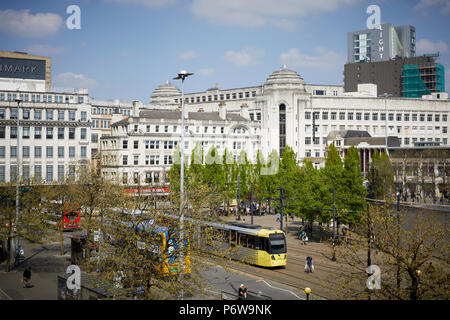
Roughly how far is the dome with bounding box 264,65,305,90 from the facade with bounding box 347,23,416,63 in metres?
64.3

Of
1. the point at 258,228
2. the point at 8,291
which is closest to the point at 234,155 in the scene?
the point at 258,228

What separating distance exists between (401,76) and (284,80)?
182 feet

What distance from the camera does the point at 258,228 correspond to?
114 feet

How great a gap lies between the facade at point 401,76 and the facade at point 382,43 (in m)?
18.6

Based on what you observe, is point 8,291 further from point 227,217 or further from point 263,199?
point 263,199

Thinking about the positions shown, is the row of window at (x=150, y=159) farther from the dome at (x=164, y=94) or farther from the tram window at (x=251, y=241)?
the dome at (x=164, y=94)

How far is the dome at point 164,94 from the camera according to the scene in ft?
475

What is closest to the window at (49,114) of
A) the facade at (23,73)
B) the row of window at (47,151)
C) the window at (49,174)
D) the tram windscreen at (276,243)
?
the row of window at (47,151)

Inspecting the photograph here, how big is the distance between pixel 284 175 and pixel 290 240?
1690cm

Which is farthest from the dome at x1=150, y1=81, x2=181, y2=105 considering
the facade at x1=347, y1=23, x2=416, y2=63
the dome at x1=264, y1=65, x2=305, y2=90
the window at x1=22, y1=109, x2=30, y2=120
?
the facade at x1=347, y1=23, x2=416, y2=63

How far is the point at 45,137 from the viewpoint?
2881 inches

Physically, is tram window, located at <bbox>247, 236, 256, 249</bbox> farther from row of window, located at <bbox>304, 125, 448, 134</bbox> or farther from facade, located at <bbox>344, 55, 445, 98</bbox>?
facade, located at <bbox>344, 55, 445, 98</bbox>

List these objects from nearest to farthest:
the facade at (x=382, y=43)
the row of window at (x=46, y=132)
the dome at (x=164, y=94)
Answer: the row of window at (x=46, y=132) → the dome at (x=164, y=94) → the facade at (x=382, y=43)

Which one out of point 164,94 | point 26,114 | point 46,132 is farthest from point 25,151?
point 164,94
